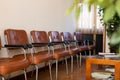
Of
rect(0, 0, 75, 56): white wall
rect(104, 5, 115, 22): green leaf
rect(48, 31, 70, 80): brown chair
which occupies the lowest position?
rect(48, 31, 70, 80): brown chair

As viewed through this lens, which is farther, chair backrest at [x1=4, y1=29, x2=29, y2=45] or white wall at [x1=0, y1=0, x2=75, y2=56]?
white wall at [x1=0, y1=0, x2=75, y2=56]

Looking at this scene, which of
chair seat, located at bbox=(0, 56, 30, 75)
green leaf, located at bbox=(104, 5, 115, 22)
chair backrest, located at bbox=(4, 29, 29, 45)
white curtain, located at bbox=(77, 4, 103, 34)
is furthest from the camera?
white curtain, located at bbox=(77, 4, 103, 34)

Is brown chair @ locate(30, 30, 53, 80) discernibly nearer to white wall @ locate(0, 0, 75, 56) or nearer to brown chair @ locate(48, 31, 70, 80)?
brown chair @ locate(48, 31, 70, 80)

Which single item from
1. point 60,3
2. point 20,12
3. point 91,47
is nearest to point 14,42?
point 20,12

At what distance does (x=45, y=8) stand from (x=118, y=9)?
4.12 meters

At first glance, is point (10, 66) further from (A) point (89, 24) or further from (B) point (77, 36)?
(A) point (89, 24)

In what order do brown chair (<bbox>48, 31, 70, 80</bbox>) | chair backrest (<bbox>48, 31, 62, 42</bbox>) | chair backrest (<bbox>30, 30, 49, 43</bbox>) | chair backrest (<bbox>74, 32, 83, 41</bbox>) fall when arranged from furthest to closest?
chair backrest (<bbox>74, 32, 83, 41</bbox>)
chair backrest (<bbox>48, 31, 62, 42</bbox>)
chair backrest (<bbox>30, 30, 49, 43</bbox>)
brown chair (<bbox>48, 31, 70, 80</bbox>)

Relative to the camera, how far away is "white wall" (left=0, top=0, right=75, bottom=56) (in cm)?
322

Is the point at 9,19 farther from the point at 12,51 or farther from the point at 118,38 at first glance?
the point at 118,38

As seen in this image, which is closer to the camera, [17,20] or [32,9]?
[17,20]

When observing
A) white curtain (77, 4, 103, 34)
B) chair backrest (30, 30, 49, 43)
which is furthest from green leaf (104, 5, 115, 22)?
white curtain (77, 4, 103, 34)

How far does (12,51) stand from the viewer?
3.35 m

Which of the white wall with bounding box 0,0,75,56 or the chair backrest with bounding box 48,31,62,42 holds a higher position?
the white wall with bounding box 0,0,75,56

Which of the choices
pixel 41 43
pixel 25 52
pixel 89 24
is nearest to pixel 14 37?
pixel 25 52
